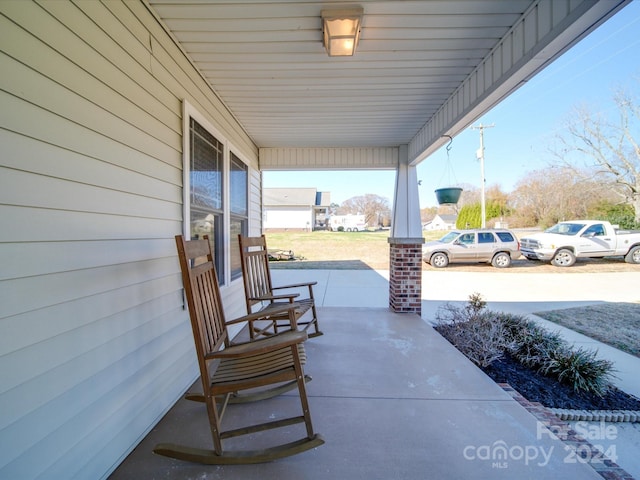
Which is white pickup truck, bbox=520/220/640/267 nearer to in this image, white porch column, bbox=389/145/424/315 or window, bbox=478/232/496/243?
window, bbox=478/232/496/243

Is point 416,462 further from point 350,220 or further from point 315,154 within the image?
point 350,220

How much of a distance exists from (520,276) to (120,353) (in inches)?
331

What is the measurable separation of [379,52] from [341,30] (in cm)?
42

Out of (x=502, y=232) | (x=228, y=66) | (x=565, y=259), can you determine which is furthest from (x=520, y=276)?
(x=228, y=66)

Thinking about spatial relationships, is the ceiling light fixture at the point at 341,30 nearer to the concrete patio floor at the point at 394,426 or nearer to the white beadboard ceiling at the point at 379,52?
the white beadboard ceiling at the point at 379,52

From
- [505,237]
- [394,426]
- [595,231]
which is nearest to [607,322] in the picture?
[394,426]

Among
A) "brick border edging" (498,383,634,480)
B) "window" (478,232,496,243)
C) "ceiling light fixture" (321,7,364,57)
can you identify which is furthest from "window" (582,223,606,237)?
"ceiling light fixture" (321,7,364,57)

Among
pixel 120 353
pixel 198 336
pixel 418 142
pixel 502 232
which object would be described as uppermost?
pixel 418 142

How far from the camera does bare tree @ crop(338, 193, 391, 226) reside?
3098 centimetres

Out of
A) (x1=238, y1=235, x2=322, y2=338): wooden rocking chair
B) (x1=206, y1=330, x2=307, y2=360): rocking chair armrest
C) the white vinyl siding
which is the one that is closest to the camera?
the white vinyl siding

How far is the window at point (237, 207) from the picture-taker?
3.26 metres

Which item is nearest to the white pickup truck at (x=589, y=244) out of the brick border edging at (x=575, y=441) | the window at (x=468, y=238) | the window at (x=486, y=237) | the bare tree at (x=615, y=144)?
the bare tree at (x=615, y=144)

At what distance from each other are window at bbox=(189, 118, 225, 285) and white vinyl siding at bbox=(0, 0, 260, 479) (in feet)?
1.12

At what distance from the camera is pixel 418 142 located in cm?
366
